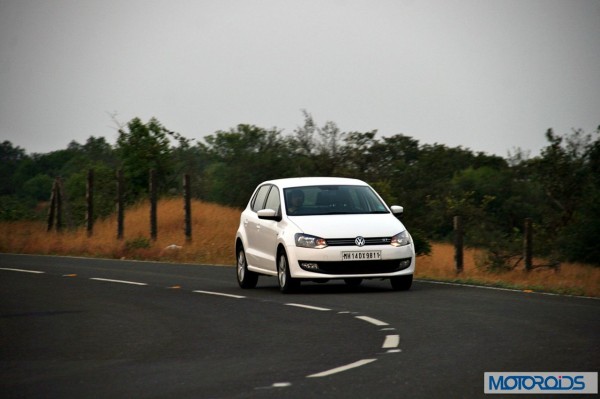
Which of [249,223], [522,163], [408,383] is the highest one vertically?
[522,163]

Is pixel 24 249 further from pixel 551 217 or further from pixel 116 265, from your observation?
pixel 551 217

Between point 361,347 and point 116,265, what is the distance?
17.6 metres

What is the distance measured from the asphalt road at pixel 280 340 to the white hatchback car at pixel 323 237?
386mm

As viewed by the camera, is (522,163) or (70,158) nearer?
(522,163)

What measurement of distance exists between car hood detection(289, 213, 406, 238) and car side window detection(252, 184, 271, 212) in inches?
71.1

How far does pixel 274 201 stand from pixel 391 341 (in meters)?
8.49

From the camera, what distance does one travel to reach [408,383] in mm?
9617

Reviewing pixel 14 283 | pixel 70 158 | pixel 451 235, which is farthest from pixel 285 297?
pixel 70 158

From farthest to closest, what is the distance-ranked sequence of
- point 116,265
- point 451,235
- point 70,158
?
point 70,158 → point 451,235 → point 116,265

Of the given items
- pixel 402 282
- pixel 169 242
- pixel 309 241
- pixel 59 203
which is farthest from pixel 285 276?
pixel 59 203

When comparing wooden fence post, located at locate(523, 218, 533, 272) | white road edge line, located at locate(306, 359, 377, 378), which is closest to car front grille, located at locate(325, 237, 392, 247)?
white road edge line, located at locate(306, 359, 377, 378)

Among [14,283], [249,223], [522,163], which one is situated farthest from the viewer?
[522,163]

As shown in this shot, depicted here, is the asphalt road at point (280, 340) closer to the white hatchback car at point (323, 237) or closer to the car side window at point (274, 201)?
the white hatchback car at point (323, 237)

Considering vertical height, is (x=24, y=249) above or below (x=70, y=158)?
below
